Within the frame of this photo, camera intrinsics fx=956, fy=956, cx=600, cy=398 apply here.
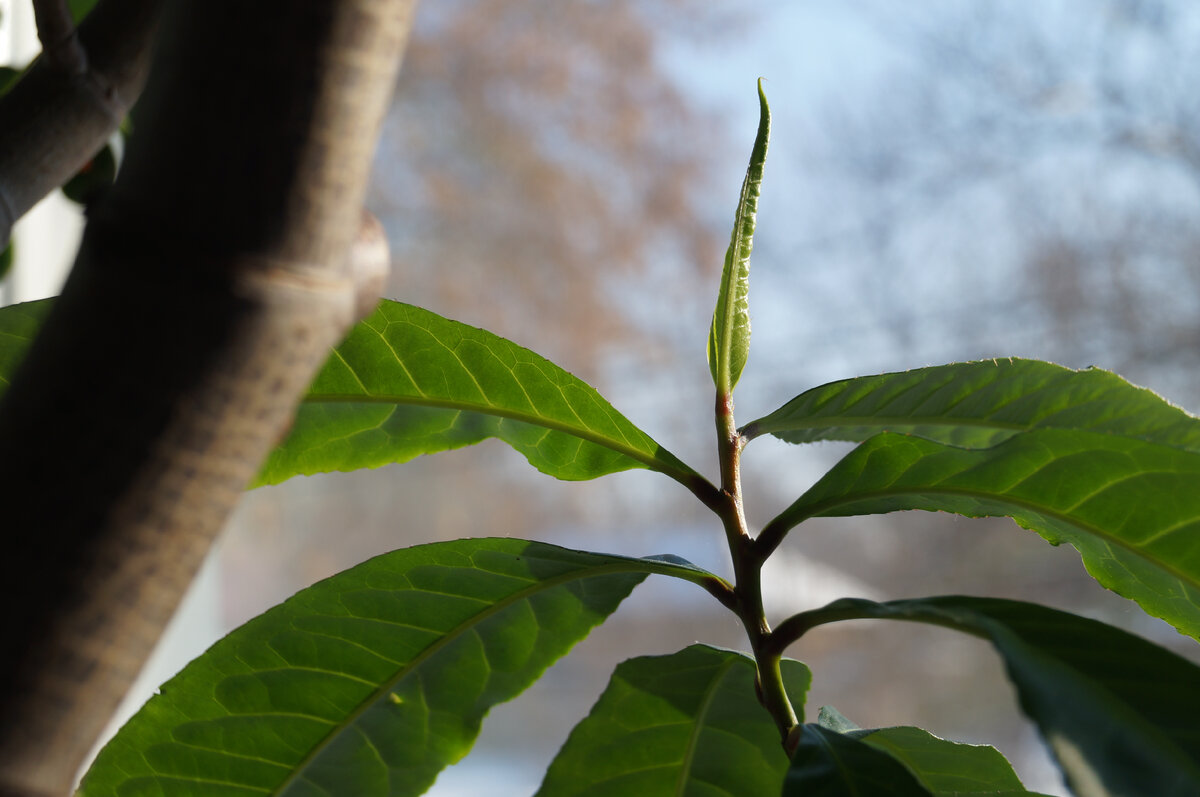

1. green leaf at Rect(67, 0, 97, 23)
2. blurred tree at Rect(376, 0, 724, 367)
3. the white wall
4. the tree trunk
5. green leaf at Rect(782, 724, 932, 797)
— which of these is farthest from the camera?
blurred tree at Rect(376, 0, 724, 367)

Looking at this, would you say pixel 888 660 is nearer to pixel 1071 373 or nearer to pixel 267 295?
pixel 1071 373

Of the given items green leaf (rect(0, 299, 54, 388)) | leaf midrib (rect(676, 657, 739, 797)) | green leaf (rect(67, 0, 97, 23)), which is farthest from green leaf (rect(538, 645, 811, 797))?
green leaf (rect(67, 0, 97, 23))

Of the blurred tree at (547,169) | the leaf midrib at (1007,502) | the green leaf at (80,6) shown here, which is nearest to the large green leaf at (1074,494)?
the leaf midrib at (1007,502)

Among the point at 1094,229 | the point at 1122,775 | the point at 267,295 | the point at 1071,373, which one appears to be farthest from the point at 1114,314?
the point at 267,295

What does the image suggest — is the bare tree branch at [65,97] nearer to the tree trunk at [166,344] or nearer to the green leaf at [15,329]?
the green leaf at [15,329]

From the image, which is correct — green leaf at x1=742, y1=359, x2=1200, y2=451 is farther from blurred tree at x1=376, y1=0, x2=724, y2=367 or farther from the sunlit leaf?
blurred tree at x1=376, y1=0, x2=724, y2=367

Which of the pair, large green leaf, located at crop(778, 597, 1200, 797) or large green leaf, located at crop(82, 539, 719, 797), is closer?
large green leaf, located at crop(778, 597, 1200, 797)

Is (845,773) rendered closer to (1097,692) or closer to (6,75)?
(1097,692)
